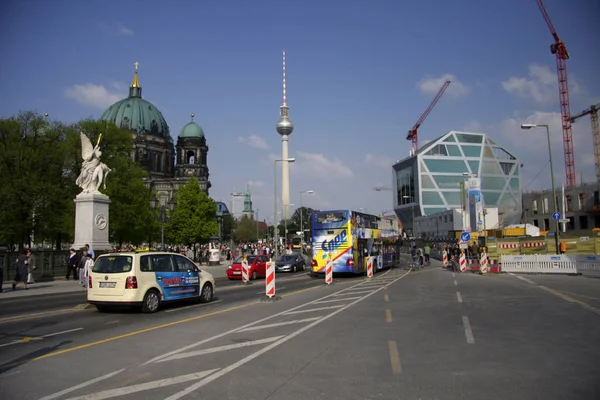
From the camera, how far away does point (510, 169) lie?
124 metres

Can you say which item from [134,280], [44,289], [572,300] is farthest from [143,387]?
[44,289]

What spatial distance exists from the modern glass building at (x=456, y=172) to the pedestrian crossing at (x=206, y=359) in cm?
10843

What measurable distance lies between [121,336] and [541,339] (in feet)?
26.9

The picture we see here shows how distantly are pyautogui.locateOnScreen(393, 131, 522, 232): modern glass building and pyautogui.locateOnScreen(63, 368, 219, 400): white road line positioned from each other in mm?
113086

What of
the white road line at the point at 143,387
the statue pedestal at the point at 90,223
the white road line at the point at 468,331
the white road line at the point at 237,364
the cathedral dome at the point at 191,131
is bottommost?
the white road line at the point at 468,331

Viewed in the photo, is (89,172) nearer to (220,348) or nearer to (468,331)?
(220,348)

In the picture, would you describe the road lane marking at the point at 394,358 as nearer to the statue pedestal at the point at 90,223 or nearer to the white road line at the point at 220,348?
the white road line at the point at 220,348

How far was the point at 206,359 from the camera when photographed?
793cm

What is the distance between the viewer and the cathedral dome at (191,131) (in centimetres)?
12019

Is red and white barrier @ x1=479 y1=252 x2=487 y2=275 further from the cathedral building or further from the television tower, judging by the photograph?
the television tower

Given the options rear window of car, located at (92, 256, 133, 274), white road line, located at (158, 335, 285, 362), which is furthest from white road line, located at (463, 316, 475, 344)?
rear window of car, located at (92, 256, 133, 274)

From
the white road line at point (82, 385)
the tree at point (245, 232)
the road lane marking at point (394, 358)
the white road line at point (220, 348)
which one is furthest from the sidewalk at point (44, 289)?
the tree at point (245, 232)

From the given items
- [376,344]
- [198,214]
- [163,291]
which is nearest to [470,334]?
[376,344]

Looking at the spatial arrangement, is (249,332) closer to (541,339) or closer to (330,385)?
(330,385)
